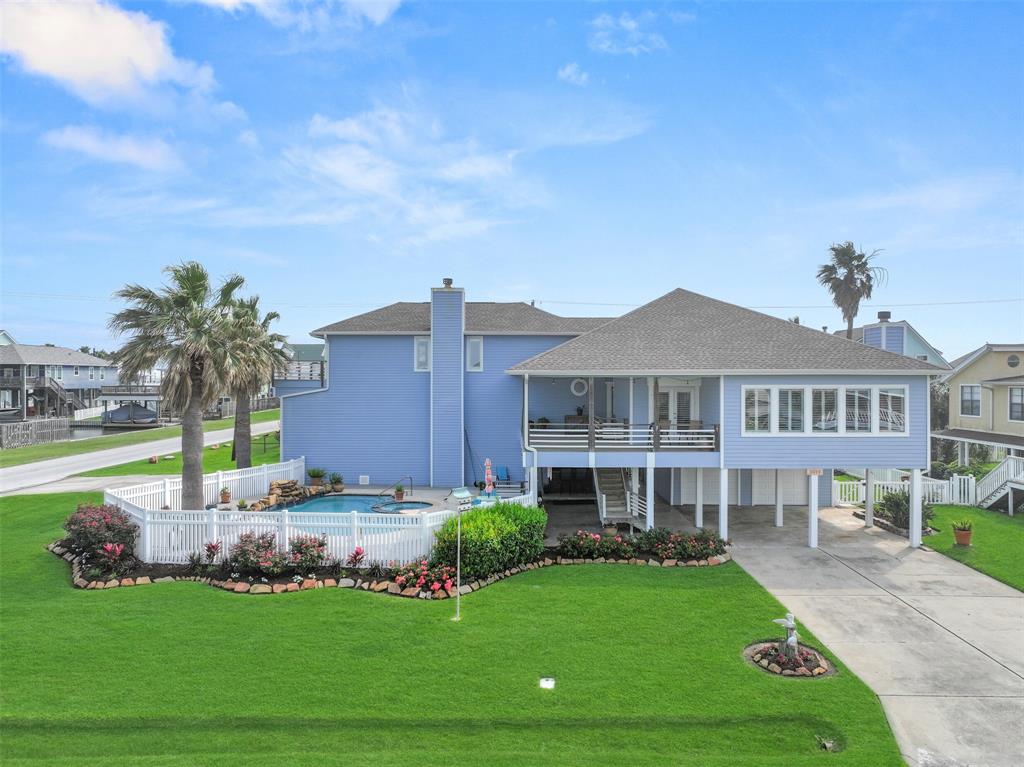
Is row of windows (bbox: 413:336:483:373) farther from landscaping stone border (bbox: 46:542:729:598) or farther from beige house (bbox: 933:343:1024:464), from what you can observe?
beige house (bbox: 933:343:1024:464)

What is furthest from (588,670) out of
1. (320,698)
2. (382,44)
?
(382,44)

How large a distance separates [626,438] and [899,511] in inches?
392

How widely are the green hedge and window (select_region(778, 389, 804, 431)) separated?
327 inches

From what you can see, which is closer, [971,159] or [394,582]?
[394,582]

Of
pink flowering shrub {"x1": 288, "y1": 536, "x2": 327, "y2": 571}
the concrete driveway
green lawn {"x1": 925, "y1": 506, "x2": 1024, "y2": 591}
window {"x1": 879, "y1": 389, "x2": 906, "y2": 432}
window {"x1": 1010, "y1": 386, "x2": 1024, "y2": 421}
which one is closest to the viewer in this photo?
the concrete driveway

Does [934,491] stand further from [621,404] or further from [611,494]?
[611,494]

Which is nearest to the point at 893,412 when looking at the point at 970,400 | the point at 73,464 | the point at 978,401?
the point at 978,401

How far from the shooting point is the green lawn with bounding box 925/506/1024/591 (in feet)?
47.8

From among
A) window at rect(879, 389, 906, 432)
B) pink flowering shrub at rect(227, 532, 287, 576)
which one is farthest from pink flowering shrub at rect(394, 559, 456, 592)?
window at rect(879, 389, 906, 432)

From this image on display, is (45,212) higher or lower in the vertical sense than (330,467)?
higher

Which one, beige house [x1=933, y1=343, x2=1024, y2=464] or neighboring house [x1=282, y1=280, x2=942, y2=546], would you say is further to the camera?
beige house [x1=933, y1=343, x2=1024, y2=464]

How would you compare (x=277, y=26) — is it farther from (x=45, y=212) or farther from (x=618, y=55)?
(x=45, y=212)

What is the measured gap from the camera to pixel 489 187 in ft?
78.5

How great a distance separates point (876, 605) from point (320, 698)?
458 inches
